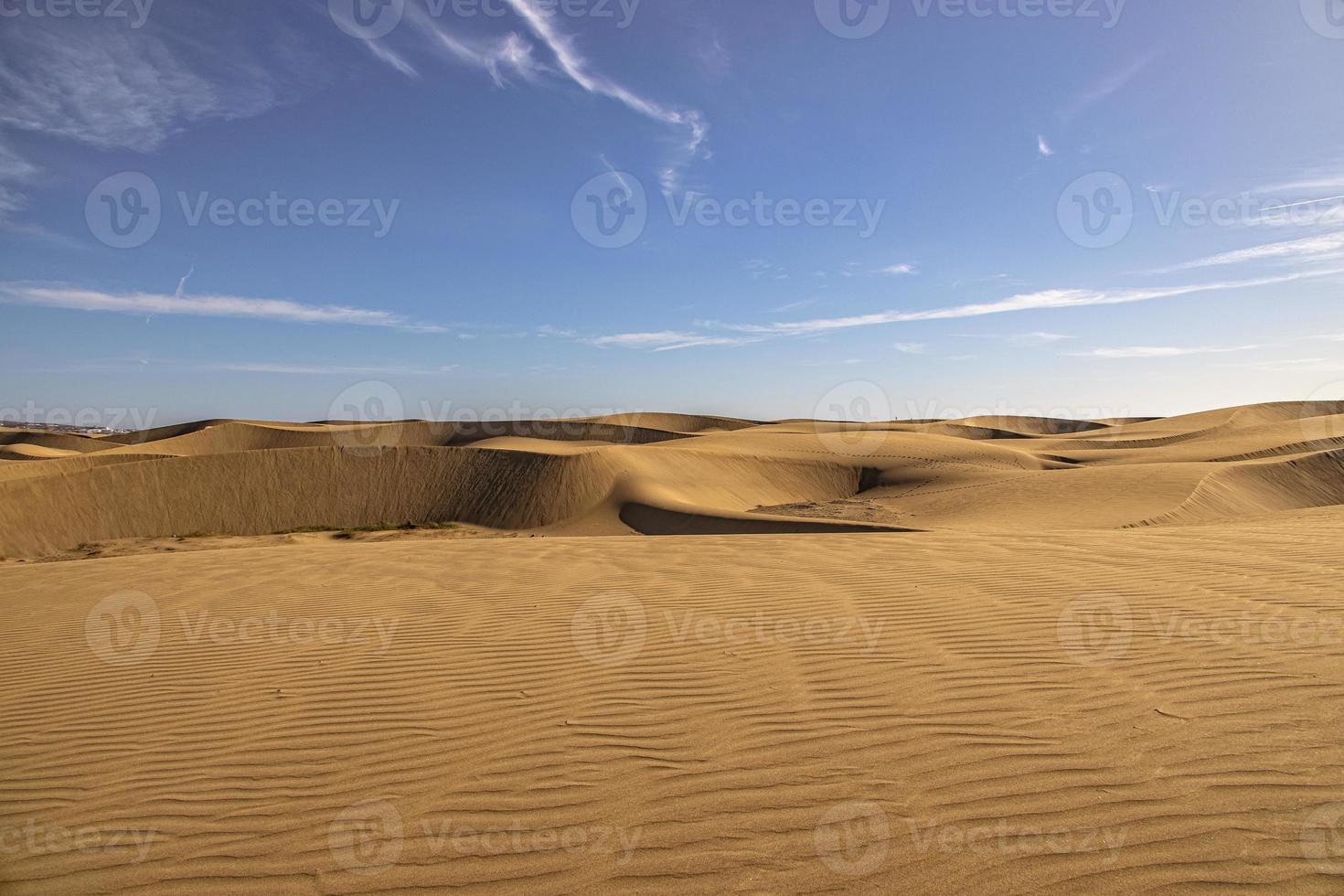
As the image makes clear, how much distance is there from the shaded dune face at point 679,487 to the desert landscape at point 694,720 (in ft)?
27.2

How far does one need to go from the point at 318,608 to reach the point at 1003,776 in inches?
251

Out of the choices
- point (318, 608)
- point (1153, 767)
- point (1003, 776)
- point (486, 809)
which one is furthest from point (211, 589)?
point (1153, 767)

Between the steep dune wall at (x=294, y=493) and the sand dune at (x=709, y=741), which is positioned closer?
the sand dune at (x=709, y=741)

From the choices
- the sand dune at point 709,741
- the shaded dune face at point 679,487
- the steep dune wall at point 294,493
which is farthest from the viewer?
the steep dune wall at point 294,493

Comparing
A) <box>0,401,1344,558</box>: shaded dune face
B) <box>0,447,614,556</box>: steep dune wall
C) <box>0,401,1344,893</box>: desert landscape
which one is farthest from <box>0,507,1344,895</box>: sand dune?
<box>0,447,614,556</box>: steep dune wall

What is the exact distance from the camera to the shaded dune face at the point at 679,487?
62.0ft

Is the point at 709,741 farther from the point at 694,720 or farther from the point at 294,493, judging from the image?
the point at 294,493

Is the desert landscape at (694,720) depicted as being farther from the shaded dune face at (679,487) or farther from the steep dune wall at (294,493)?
the steep dune wall at (294,493)

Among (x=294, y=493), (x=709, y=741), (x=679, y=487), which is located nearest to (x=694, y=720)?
(x=709, y=741)

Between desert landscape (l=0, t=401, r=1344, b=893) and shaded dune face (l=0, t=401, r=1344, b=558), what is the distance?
8.30m

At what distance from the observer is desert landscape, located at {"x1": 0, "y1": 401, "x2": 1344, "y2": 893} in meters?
2.65

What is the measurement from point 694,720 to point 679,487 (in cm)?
2329

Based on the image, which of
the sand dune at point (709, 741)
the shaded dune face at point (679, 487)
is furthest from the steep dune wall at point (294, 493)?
the sand dune at point (709, 741)

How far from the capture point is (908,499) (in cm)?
2356
